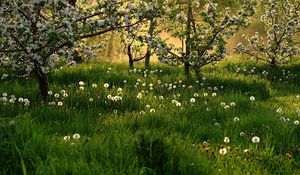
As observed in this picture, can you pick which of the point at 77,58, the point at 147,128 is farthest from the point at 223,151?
the point at 77,58

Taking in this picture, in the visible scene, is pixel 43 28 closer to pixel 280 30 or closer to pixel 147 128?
pixel 147 128

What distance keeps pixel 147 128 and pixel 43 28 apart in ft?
9.27

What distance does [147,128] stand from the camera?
771 centimetres

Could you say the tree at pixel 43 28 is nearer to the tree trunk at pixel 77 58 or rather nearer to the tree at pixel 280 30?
the tree trunk at pixel 77 58

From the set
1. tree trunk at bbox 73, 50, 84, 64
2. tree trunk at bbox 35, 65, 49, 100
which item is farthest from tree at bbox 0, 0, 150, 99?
tree trunk at bbox 73, 50, 84, 64

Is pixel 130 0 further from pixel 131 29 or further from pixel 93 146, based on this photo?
pixel 93 146

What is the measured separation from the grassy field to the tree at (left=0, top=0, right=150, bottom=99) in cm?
84

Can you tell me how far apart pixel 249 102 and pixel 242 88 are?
103 inches

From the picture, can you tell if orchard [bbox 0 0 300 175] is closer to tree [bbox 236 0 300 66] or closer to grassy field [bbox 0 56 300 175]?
grassy field [bbox 0 56 300 175]

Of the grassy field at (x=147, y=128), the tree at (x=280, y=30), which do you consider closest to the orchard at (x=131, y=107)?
the grassy field at (x=147, y=128)

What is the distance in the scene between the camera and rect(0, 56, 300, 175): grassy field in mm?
5555

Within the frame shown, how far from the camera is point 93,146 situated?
5.88 meters

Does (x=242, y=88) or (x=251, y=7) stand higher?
(x=251, y=7)

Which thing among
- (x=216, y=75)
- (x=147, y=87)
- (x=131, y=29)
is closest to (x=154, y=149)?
(x=131, y=29)
